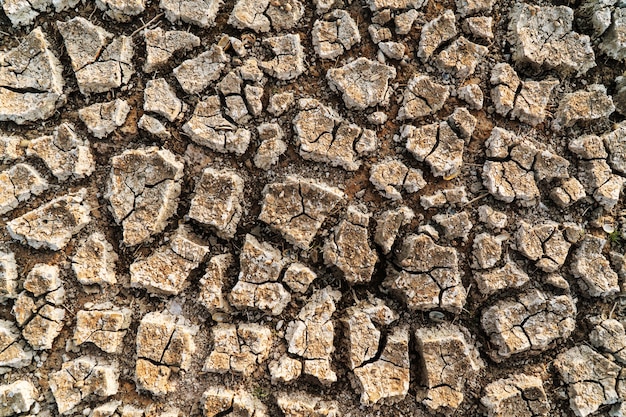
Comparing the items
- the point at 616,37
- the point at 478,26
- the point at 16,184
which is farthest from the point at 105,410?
the point at 616,37

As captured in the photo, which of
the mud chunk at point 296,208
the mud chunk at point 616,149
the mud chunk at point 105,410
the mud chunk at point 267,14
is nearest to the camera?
the mud chunk at point 105,410

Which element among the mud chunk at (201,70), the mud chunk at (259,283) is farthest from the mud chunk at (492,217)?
the mud chunk at (201,70)

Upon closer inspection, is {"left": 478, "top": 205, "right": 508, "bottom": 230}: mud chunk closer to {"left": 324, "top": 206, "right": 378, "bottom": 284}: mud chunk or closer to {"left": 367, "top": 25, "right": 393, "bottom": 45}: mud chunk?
{"left": 324, "top": 206, "right": 378, "bottom": 284}: mud chunk

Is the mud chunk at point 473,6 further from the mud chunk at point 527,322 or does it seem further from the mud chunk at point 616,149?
the mud chunk at point 527,322

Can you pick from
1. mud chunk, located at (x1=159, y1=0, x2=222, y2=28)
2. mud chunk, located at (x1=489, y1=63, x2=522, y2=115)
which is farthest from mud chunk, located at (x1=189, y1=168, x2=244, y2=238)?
mud chunk, located at (x1=489, y1=63, x2=522, y2=115)

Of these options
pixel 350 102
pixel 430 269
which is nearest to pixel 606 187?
pixel 430 269

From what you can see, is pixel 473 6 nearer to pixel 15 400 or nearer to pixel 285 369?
pixel 285 369
